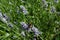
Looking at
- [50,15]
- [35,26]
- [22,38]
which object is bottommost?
[22,38]

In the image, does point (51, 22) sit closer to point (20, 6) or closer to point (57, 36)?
point (57, 36)

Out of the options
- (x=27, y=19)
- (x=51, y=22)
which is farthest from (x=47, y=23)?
(x=27, y=19)

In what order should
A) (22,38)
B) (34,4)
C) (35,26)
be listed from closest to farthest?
(22,38)
(35,26)
(34,4)

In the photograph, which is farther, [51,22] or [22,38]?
[51,22]

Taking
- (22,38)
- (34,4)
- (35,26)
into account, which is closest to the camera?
(22,38)

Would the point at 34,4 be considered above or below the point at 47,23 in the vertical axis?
above

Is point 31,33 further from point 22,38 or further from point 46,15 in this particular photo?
point 46,15

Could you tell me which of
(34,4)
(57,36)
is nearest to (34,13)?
(34,4)
